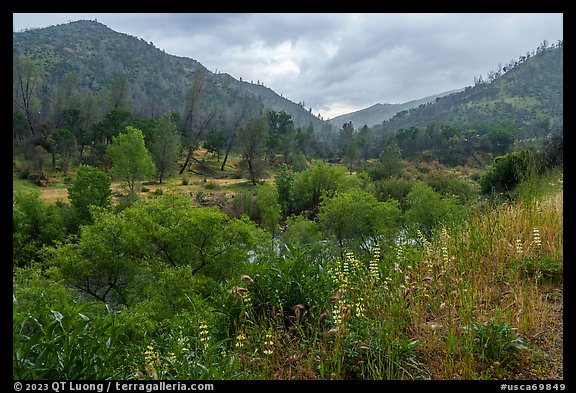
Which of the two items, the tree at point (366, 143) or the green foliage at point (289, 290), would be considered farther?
the tree at point (366, 143)

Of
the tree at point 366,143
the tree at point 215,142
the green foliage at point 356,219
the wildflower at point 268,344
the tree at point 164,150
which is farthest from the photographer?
the tree at point 366,143

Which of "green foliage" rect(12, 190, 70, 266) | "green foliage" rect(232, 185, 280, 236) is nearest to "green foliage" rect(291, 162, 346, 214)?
"green foliage" rect(232, 185, 280, 236)

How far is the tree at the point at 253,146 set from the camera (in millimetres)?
41572

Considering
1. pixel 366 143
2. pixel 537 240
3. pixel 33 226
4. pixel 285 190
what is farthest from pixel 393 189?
pixel 366 143

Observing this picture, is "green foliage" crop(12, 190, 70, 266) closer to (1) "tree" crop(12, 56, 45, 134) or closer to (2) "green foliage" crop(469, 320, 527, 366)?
(2) "green foliage" crop(469, 320, 527, 366)

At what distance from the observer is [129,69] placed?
97500 millimetres

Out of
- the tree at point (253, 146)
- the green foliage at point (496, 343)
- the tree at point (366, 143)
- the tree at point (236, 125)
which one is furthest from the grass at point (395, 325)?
the tree at point (366, 143)

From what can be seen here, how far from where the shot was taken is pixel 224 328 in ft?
9.75

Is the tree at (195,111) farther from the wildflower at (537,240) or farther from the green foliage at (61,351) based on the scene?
the green foliage at (61,351)

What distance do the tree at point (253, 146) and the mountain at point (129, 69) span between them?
56.5 ft

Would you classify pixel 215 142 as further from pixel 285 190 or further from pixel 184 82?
pixel 184 82

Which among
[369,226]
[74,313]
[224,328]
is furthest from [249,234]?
[74,313]
